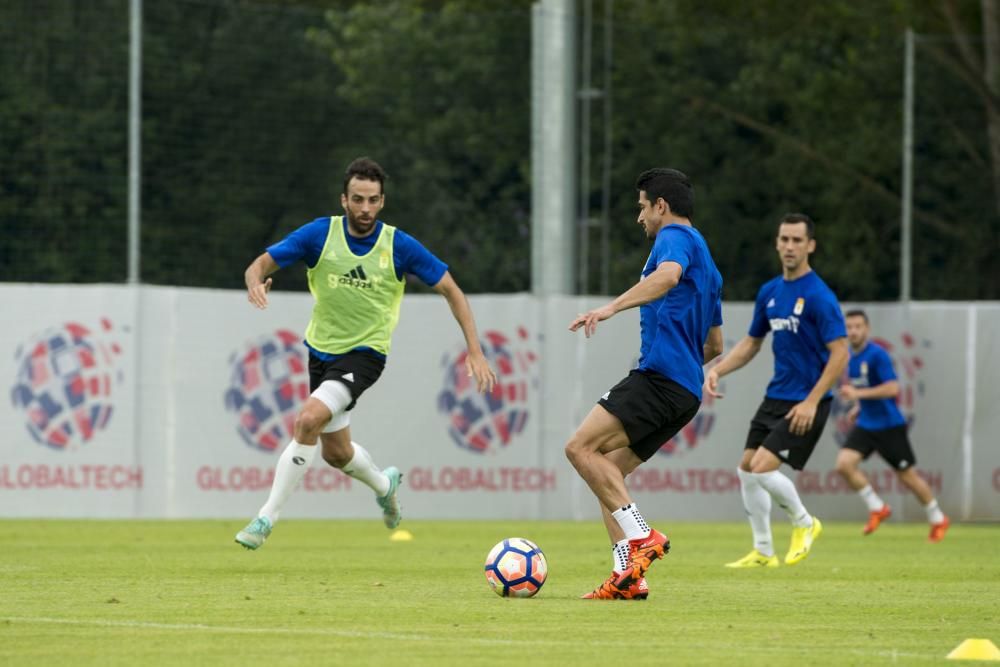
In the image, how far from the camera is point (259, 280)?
11.9m

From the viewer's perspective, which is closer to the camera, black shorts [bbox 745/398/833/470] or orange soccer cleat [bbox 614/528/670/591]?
orange soccer cleat [bbox 614/528/670/591]

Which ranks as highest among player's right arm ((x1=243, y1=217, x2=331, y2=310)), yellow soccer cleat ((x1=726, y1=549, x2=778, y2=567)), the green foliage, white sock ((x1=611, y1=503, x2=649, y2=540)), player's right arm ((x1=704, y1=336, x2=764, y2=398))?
the green foliage

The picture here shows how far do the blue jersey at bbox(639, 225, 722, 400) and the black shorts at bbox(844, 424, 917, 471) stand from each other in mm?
10077

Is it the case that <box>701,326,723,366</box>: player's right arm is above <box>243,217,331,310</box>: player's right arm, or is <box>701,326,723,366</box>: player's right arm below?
below

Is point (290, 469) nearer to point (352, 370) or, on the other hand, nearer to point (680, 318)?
point (352, 370)

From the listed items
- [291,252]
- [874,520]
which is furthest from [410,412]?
[291,252]

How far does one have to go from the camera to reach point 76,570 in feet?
39.6

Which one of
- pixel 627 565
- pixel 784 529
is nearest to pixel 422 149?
pixel 784 529

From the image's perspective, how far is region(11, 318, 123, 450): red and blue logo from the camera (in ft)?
64.1

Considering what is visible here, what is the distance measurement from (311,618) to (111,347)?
11594 mm

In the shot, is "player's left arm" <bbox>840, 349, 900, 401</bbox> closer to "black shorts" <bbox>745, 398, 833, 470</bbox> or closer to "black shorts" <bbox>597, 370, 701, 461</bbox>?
"black shorts" <bbox>745, 398, 833, 470</bbox>

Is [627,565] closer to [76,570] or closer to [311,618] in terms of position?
[311,618]

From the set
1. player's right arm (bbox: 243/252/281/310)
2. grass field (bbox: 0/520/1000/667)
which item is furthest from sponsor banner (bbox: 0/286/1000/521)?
player's right arm (bbox: 243/252/281/310)

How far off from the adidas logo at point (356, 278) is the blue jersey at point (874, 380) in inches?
335
